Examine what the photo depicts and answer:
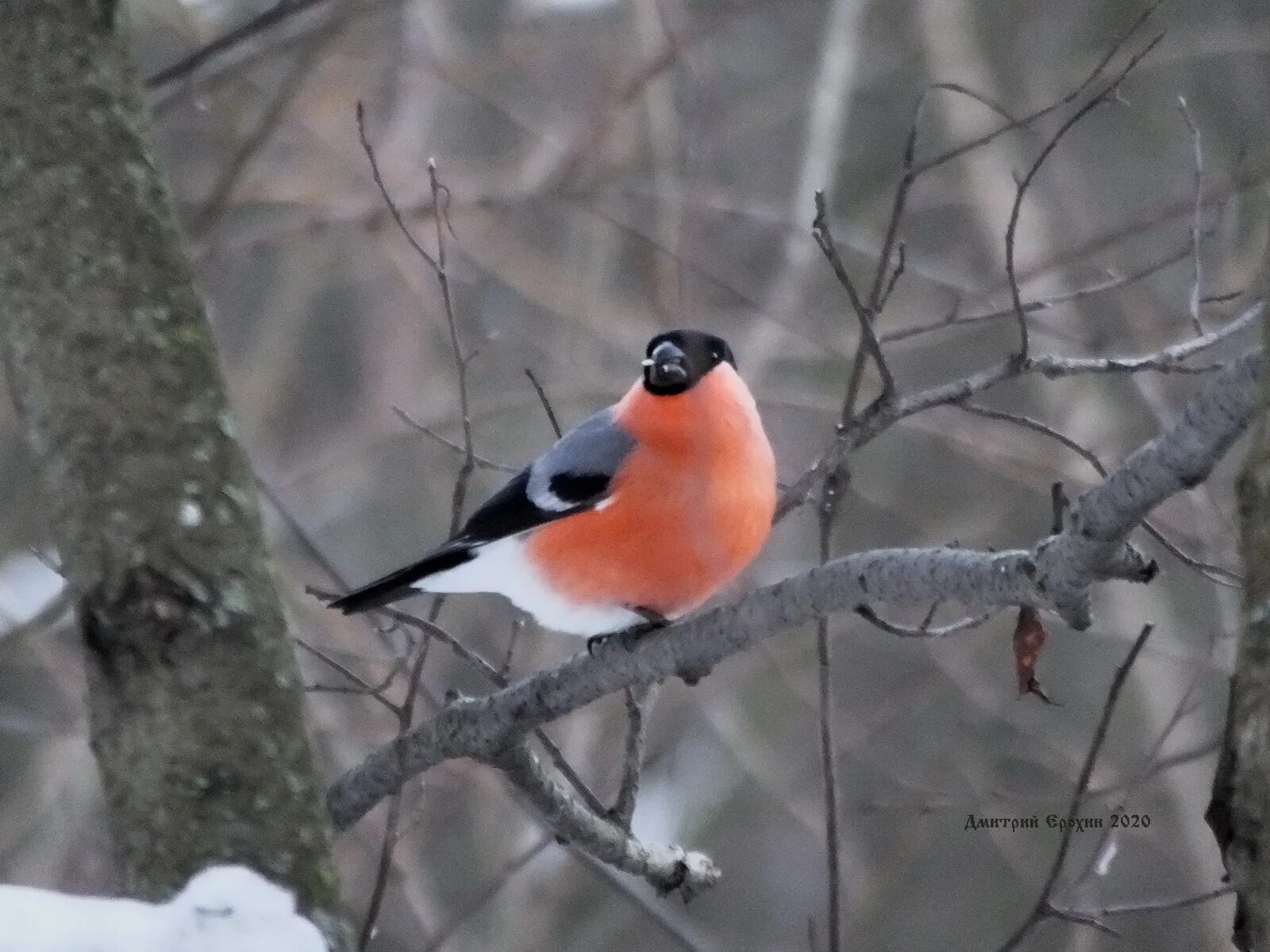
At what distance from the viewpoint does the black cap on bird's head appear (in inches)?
124

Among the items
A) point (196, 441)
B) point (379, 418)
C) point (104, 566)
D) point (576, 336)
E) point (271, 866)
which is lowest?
point (379, 418)

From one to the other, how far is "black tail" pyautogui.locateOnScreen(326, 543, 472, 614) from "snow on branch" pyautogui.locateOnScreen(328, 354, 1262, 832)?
1.86 feet

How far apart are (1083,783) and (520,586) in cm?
143

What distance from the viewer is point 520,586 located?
10.2 ft

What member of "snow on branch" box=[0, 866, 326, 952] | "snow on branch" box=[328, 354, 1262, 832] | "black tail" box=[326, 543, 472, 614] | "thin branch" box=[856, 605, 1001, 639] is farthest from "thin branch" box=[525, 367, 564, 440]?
"snow on branch" box=[0, 866, 326, 952]

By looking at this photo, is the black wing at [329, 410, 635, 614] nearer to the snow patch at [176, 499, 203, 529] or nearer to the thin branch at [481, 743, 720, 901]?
the thin branch at [481, 743, 720, 901]

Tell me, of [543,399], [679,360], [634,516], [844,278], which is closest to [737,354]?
[679,360]

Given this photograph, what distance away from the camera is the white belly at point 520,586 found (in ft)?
9.78

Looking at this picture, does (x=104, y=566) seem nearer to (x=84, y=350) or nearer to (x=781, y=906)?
(x=84, y=350)

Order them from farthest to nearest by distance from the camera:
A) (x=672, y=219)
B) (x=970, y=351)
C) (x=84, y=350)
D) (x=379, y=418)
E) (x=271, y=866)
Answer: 1. (x=970, y=351)
2. (x=379, y=418)
3. (x=672, y=219)
4. (x=84, y=350)
5. (x=271, y=866)

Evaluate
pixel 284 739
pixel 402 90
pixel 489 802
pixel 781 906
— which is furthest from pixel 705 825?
pixel 284 739

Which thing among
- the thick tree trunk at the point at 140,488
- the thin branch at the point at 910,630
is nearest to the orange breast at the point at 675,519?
the thin branch at the point at 910,630

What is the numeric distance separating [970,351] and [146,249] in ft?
18.9

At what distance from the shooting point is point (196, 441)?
1596 mm
